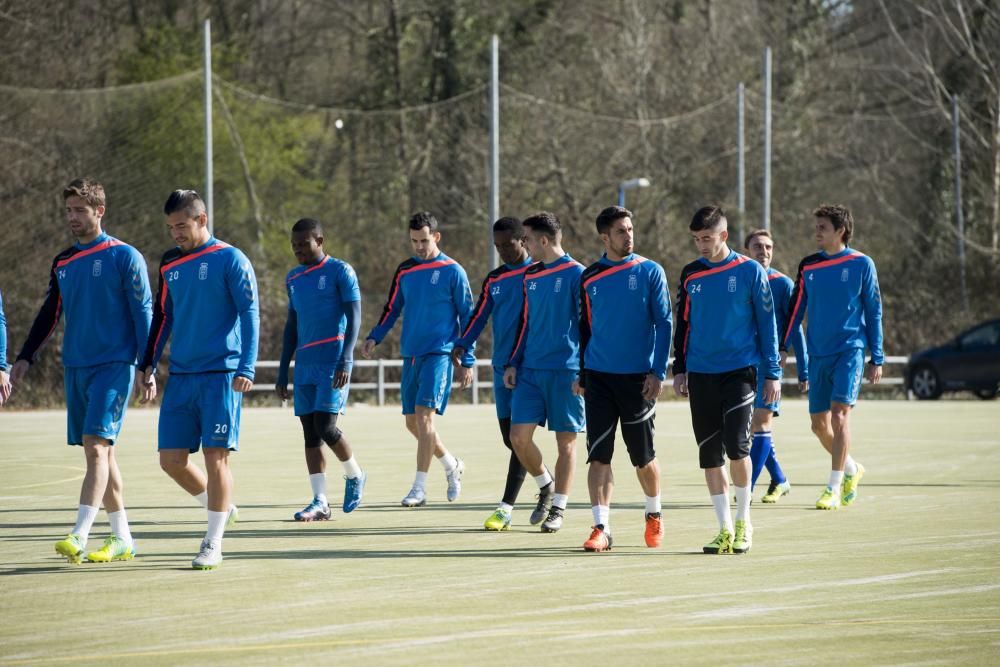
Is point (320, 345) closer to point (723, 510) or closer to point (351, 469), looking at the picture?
point (351, 469)

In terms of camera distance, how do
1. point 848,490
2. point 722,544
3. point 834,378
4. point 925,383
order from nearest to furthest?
point 722,544 → point 834,378 → point 848,490 → point 925,383

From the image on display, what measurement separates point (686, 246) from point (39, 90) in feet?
53.1

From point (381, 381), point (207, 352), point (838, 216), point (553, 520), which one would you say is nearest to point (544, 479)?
point (553, 520)

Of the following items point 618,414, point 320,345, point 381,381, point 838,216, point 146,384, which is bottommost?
point 381,381

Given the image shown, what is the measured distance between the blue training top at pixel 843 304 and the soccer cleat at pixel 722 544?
3344 millimetres

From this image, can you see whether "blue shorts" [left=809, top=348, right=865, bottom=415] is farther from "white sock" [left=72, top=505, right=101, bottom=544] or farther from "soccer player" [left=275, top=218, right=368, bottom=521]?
"white sock" [left=72, top=505, right=101, bottom=544]

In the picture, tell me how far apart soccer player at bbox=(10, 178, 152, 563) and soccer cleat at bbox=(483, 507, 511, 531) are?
2871 millimetres

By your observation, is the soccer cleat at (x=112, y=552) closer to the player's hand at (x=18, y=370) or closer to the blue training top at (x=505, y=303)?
the player's hand at (x=18, y=370)

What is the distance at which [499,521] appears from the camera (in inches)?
469

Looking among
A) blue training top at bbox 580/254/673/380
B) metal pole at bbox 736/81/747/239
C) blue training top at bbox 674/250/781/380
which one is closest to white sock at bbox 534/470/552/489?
blue training top at bbox 580/254/673/380

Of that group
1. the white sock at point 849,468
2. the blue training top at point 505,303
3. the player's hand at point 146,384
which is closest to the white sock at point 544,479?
the blue training top at point 505,303

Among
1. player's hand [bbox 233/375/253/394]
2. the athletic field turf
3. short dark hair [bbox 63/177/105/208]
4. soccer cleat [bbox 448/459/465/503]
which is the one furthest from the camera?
soccer cleat [bbox 448/459/465/503]

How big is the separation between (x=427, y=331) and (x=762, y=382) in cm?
289

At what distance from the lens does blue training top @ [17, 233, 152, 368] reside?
9.92 meters
